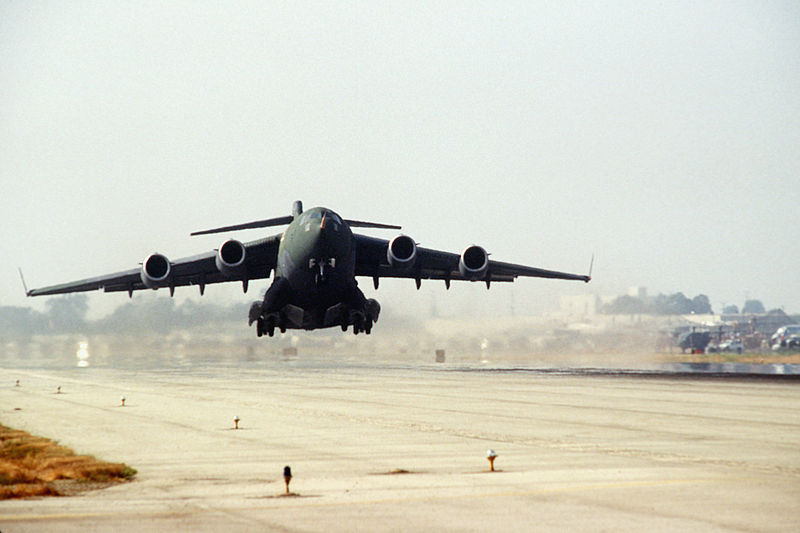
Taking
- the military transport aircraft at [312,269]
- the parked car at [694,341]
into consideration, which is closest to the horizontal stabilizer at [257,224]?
the military transport aircraft at [312,269]

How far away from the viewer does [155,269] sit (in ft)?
123

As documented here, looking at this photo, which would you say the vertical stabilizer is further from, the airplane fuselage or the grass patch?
the grass patch

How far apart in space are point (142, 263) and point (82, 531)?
28328mm

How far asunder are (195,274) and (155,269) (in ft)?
16.1

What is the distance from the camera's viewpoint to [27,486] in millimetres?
13438

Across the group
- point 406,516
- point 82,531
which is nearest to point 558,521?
point 406,516

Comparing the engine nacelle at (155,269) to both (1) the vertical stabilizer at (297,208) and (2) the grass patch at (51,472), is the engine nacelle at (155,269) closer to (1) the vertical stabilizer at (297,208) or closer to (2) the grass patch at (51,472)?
(1) the vertical stabilizer at (297,208)

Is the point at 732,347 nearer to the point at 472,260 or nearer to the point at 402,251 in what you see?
the point at 472,260

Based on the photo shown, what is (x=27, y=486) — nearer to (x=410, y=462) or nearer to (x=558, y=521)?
(x=410, y=462)

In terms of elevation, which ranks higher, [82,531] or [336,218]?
[336,218]

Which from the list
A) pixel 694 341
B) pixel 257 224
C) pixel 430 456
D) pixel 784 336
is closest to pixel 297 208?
pixel 257 224

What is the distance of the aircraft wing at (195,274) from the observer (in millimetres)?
40375

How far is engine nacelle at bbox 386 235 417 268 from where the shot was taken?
36844 mm

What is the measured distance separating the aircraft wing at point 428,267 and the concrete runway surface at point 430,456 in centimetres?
854
